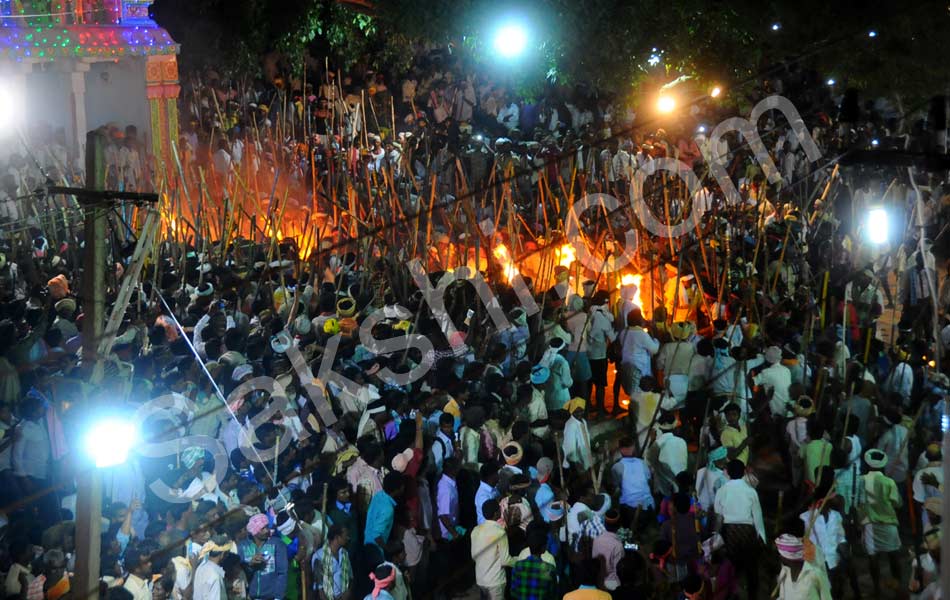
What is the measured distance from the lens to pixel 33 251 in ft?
41.6

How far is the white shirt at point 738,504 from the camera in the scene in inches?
287

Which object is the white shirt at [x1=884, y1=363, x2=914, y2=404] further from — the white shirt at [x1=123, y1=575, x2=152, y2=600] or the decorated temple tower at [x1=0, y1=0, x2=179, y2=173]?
the decorated temple tower at [x1=0, y1=0, x2=179, y2=173]

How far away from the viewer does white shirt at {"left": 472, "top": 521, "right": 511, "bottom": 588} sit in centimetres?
709

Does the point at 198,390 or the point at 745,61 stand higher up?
the point at 745,61

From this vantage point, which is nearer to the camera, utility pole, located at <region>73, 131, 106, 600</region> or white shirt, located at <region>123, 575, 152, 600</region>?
utility pole, located at <region>73, 131, 106, 600</region>

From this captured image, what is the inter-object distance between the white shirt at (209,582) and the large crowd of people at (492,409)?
0.01m

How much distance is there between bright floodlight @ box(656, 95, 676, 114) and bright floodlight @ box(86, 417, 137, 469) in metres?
9.93

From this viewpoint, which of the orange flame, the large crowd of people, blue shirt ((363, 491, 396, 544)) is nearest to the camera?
the large crowd of people

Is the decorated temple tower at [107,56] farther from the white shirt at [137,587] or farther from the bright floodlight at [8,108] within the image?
the white shirt at [137,587]

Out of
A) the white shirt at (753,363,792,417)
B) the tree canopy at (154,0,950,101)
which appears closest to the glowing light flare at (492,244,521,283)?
the tree canopy at (154,0,950,101)

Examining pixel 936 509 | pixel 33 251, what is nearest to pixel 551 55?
pixel 33 251

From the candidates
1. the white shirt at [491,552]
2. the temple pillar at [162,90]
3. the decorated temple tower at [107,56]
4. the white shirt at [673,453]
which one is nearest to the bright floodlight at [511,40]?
the decorated temple tower at [107,56]

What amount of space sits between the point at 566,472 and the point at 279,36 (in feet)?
29.6

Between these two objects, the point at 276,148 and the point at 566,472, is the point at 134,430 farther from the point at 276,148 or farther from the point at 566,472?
the point at 276,148
